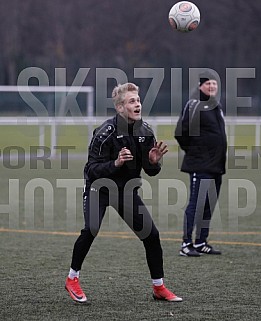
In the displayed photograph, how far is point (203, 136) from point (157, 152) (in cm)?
307

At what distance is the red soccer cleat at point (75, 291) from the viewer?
7180 mm

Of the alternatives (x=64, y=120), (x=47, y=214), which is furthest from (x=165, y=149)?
(x=64, y=120)

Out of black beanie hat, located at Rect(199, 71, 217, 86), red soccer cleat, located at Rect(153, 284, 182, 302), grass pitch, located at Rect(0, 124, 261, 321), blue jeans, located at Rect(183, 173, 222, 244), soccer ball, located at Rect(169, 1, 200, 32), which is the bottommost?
grass pitch, located at Rect(0, 124, 261, 321)

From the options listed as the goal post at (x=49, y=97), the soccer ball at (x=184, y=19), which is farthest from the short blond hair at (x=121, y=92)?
the goal post at (x=49, y=97)

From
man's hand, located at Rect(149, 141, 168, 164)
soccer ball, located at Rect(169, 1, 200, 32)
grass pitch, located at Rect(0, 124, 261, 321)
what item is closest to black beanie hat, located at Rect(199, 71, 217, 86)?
soccer ball, located at Rect(169, 1, 200, 32)

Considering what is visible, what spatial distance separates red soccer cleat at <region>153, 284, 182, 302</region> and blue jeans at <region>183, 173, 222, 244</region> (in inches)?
108

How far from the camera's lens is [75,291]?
721 cm

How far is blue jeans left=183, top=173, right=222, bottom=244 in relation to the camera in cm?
1012

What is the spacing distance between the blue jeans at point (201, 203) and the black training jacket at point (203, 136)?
11cm

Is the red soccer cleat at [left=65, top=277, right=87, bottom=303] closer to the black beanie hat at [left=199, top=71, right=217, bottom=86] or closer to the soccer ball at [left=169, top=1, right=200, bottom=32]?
the soccer ball at [left=169, top=1, right=200, bottom=32]

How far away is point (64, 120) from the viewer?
25.1 m

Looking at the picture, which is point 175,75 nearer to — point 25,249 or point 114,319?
point 25,249

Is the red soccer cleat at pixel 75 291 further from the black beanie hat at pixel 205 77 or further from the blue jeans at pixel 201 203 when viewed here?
the black beanie hat at pixel 205 77

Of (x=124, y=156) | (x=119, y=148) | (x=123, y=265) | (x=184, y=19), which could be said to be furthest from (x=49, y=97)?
(x=124, y=156)
